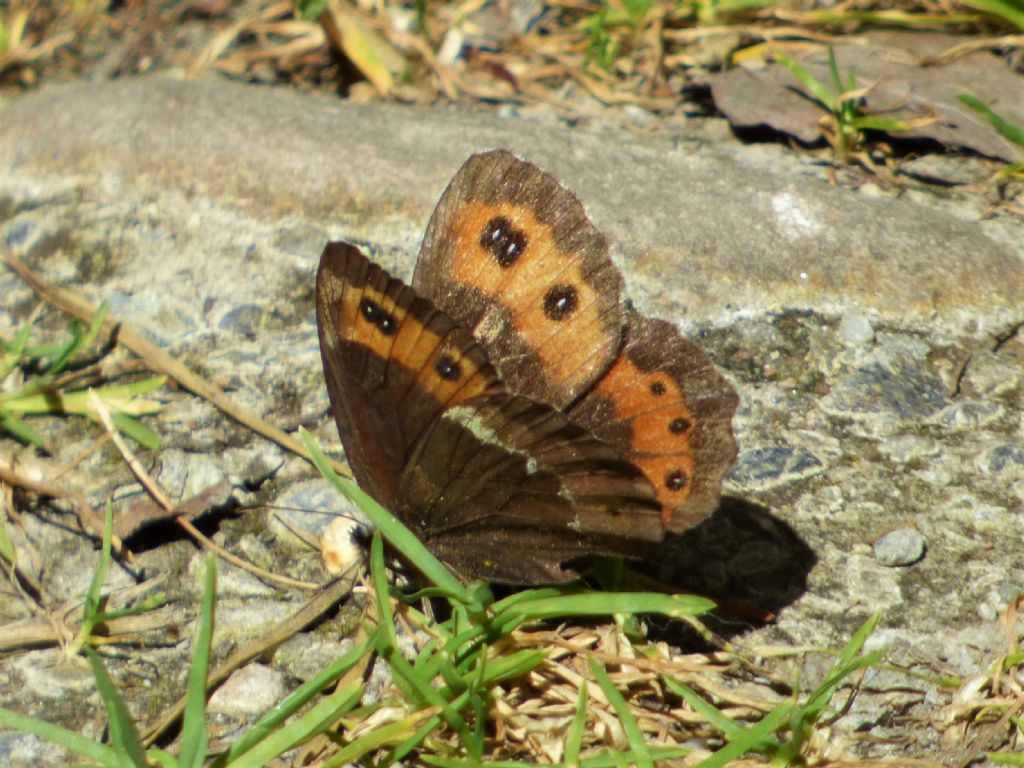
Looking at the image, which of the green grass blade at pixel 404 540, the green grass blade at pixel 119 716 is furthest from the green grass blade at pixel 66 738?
→ the green grass blade at pixel 404 540

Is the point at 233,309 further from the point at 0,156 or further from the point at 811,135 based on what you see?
the point at 811,135

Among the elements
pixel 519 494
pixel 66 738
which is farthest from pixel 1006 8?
pixel 66 738

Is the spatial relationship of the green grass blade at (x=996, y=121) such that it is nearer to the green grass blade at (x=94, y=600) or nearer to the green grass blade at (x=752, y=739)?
the green grass blade at (x=752, y=739)

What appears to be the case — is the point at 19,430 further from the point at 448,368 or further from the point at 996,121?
the point at 996,121

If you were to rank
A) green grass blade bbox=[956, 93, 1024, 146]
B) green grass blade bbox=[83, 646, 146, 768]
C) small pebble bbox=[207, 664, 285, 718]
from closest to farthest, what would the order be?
1. green grass blade bbox=[83, 646, 146, 768]
2. small pebble bbox=[207, 664, 285, 718]
3. green grass blade bbox=[956, 93, 1024, 146]

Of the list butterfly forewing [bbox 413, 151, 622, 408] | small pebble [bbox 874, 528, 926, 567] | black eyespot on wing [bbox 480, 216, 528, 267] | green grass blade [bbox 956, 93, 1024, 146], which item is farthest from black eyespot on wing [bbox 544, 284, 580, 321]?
green grass blade [bbox 956, 93, 1024, 146]

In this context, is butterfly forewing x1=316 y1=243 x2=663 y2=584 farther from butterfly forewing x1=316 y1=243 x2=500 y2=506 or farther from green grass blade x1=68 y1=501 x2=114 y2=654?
green grass blade x1=68 y1=501 x2=114 y2=654

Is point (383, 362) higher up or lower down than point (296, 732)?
higher up
